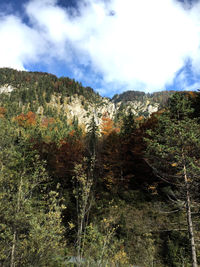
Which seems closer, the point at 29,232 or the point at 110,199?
the point at 29,232

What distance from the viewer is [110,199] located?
77.3 feet

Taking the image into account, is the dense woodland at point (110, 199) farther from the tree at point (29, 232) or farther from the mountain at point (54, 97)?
the mountain at point (54, 97)

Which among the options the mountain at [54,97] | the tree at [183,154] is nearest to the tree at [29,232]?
the tree at [183,154]

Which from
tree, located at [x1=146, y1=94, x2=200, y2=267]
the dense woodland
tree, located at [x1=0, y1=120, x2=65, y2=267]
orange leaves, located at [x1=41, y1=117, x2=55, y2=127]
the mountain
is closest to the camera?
tree, located at [x1=0, y1=120, x2=65, y2=267]

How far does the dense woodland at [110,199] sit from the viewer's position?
5.79 m

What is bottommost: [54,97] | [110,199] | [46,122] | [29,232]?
[29,232]

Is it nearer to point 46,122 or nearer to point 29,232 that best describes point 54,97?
point 46,122

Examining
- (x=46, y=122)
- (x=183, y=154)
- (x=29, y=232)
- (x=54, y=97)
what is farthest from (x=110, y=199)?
(x=54, y=97)

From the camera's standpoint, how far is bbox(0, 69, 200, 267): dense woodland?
19.0ft

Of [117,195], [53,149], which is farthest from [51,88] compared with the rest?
[117,195]

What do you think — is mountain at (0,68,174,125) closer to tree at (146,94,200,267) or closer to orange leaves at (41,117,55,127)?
orange leaves at (41,117,55,127)

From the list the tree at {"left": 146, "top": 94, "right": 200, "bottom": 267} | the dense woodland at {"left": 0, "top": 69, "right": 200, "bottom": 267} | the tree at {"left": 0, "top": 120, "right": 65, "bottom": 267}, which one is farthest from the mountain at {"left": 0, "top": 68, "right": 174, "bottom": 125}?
the tree at {"left": 0, "top": 120, "right": 65, "bottom": 267}

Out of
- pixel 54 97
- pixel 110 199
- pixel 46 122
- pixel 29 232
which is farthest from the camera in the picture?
pixel 54 97

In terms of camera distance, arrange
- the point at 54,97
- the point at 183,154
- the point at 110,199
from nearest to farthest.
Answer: the point at 183,154 → the point at 110,199 → the point at 54,97
